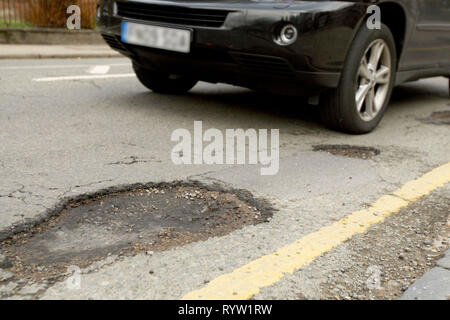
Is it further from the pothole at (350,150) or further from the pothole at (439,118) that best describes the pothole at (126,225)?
the pothole at (439,118)

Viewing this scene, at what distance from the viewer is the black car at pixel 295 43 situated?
341 centimetres

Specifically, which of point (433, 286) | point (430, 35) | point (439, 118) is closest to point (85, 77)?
point (430, 35)

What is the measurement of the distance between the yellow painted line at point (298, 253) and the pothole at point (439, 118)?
78.5 inches

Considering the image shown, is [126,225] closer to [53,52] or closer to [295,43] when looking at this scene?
[295,43]

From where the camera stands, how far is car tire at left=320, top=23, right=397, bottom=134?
3.74m

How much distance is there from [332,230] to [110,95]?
3132 mm

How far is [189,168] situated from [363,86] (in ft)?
5.46

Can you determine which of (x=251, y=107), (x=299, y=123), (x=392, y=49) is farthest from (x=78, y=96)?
(x=392, y=49)

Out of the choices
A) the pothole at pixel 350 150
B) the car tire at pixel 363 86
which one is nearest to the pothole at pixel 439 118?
the car tire at pixel 363 86

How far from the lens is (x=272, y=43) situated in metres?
3.41

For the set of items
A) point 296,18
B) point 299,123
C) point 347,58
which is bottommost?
point 299,123

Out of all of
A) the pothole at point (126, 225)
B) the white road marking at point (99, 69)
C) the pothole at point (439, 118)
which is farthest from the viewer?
the white road marking at point (99, 69)

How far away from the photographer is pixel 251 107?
4680mm
